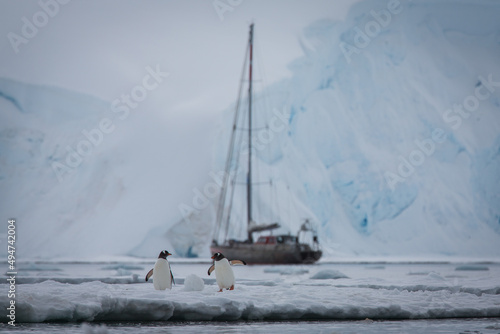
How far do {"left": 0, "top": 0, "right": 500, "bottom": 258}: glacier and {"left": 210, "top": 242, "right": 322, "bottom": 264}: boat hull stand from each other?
4.71 meters

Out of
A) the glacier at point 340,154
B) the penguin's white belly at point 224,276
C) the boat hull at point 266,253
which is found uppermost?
the glacier at point 340,154

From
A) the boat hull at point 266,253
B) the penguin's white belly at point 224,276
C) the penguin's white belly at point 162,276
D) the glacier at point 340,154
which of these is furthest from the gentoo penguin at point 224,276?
the glacier at point 340,154

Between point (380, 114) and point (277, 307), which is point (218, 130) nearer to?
point (380, 114)

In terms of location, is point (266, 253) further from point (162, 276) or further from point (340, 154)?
point (162, 276)

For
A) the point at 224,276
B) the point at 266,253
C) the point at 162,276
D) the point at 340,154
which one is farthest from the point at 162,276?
the point at 340,154

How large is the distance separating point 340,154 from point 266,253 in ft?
37.0

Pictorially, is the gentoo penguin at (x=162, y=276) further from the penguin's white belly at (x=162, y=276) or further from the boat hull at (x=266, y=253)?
the boat hull at (x=266, y=253)

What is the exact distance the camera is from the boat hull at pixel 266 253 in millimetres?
32750

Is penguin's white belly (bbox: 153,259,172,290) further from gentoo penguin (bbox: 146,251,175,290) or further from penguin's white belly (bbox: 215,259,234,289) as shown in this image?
penguin's white belly (bbox: 215,259,234,289)

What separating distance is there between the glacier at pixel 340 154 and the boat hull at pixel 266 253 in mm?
4708

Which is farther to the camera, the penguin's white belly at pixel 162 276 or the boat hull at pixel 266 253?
the boat hull at pixel 266 253

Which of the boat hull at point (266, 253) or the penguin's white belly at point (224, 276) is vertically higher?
the boat hull at point (266, 253)

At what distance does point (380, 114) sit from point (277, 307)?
36.3 metres

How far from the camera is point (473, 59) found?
A: 44812 mm
